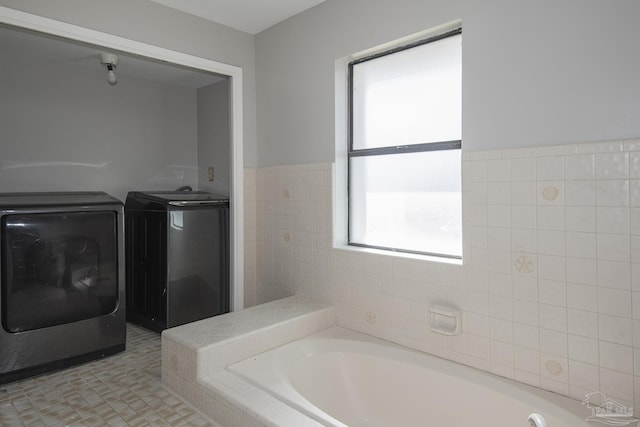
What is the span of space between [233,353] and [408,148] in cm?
142

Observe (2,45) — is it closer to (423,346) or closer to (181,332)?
(181,332)

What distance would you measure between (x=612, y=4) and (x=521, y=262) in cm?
103

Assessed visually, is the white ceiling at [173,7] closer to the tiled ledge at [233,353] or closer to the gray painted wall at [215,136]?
the gray painted wall at [215,136]

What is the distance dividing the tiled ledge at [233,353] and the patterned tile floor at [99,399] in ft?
0.30

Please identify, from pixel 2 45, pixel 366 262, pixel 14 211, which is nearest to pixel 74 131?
pixel 2 45

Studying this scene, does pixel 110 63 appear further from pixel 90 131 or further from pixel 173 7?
pixel 173 7

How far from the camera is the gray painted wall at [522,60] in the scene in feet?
4.72

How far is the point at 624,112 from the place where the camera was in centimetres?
142

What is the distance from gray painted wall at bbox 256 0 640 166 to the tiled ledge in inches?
39.7

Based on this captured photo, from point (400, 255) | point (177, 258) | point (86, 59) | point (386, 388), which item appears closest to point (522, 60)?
point (400, 255)

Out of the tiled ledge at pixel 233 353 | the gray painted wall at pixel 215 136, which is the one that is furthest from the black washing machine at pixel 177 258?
the tiled ledge at pixel 233 353

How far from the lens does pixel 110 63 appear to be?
9.41 feet

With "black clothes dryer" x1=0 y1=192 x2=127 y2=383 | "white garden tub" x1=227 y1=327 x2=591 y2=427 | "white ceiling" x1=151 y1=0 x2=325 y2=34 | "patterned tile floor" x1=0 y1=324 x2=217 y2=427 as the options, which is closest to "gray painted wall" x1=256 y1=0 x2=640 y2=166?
"white ceiling" x1=151 y1=0 x2=325 y2=34

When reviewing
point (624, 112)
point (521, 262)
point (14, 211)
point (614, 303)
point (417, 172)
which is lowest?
point (614, 303)
